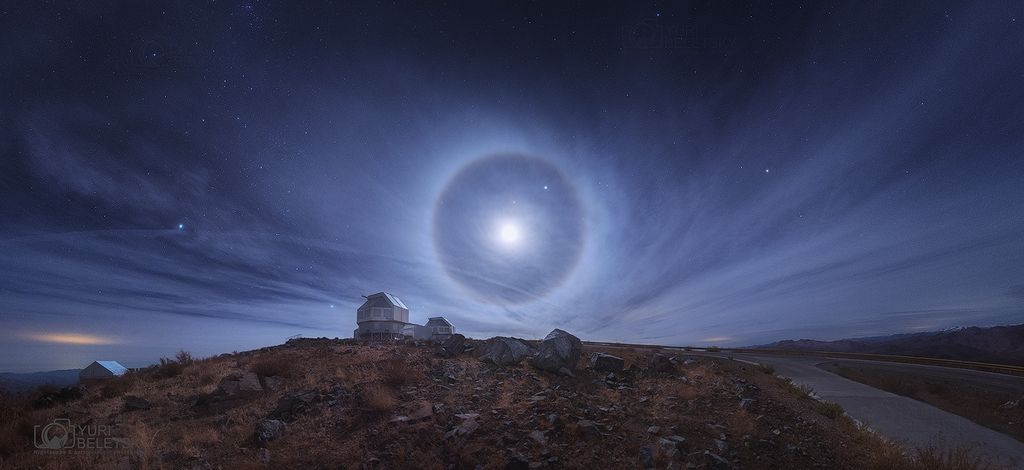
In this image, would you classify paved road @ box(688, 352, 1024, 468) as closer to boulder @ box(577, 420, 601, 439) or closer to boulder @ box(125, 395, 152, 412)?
boulder @ box(577, 420, 601, 439)

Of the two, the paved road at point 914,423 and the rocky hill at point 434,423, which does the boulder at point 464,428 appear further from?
the paved road at point 914,423

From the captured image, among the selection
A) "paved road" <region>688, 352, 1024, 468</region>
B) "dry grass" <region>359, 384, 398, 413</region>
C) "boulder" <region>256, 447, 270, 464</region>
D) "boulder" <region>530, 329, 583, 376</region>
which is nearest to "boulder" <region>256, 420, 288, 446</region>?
"boulder" <region>256, 447, 270, 464</region>

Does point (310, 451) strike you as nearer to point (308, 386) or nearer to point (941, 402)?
point (308, 386)

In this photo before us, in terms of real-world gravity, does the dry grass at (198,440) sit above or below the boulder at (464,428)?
below

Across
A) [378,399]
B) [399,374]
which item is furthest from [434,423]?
[399,374]

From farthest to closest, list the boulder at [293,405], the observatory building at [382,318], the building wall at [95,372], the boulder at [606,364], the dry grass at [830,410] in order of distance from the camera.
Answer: the observatory building at [382,318]
the building wall at [95,372]
the boulder at [606,364]
the dry grass at [830,410]
the boulder at [293,405]

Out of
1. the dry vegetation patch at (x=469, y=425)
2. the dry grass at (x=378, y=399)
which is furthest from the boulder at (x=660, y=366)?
the dry grass at (x=378, y=399)
